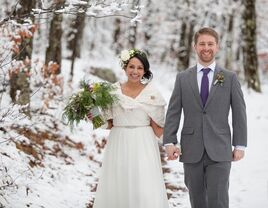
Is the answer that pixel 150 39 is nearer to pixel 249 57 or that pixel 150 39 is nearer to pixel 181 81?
pixel 249 57

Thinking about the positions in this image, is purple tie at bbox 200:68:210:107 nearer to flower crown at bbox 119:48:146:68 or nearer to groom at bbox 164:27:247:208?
groom at bbox 164:27:247:208

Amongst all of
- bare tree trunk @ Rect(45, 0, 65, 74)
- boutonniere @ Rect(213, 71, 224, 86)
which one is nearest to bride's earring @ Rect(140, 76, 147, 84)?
boutonniere @ Rect(213, 71, 224, 86)

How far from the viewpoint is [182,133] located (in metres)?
5.18

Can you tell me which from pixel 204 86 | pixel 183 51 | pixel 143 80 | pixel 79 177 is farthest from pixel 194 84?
pixel 183 51

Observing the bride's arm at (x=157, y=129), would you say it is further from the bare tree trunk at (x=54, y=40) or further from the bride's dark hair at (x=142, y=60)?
the bare tree trunk at (x=54, y=40)

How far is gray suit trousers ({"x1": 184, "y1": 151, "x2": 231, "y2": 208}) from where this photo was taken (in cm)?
496

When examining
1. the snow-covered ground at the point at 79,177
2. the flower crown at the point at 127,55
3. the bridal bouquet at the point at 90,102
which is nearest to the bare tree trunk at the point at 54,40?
the snow-covered ground at the point at 79,177

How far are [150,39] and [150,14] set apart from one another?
2.91 m

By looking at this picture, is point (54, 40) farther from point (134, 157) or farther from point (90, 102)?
point (134, 157)

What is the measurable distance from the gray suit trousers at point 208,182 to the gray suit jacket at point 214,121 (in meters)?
0.09

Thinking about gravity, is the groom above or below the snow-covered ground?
above

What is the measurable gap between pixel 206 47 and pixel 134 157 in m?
1.62

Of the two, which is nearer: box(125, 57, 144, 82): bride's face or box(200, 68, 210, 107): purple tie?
box(200, 68, 210, 107): purple tie

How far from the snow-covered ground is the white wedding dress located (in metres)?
0.74
